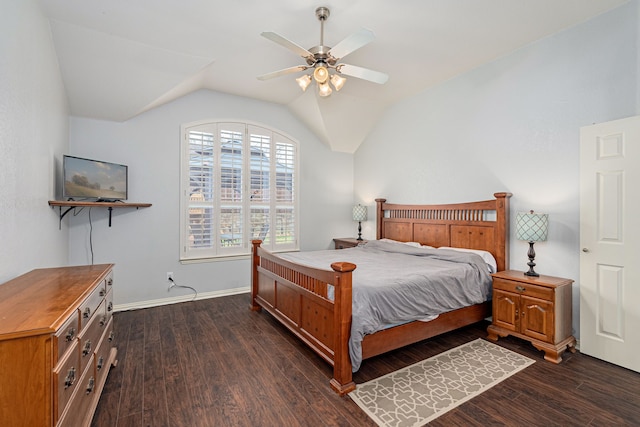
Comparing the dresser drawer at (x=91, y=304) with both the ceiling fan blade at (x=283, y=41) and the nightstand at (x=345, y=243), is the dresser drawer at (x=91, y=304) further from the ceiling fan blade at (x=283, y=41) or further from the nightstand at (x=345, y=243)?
the nightstand at (x=345, y=243)

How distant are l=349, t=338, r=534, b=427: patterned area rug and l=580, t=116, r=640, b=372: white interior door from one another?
0.71m

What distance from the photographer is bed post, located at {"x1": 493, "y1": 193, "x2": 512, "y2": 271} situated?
10.6 ft

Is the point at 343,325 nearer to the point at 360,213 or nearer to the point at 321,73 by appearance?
the point at 321,73

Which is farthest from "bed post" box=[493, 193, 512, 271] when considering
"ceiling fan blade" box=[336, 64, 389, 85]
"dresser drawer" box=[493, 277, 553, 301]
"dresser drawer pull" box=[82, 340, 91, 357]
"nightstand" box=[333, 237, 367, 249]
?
"dresser drawer pull" box=[82, 340, 91, 357]

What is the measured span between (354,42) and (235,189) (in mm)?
2900

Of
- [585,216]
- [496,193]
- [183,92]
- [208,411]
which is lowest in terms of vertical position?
[208,411]

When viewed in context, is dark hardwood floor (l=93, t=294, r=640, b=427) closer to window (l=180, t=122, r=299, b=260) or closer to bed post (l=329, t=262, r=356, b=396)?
bed post (l=329, t=262, r=356, b=396)

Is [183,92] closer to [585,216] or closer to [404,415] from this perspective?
[404,415]

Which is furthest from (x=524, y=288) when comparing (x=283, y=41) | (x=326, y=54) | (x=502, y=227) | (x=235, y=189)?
(x=235, y=189)

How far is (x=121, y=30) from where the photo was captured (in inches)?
107

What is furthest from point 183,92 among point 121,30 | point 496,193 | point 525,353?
point 525,353

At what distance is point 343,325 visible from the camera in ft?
6.95

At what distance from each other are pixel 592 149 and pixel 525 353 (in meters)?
1.94

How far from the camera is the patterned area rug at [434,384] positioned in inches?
74.7
